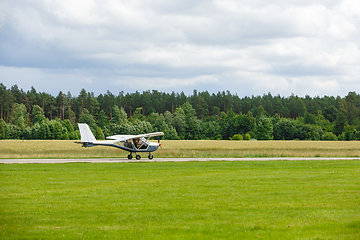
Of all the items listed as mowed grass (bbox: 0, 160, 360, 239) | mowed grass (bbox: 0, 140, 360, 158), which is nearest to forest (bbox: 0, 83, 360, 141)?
mowed grass (bbox: 0, 140, 360, 158)

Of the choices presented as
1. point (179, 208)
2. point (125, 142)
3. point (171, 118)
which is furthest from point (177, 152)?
point (171, 118)

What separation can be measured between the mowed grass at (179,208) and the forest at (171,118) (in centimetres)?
8475

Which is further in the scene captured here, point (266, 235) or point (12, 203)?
Result: point (12, 203)

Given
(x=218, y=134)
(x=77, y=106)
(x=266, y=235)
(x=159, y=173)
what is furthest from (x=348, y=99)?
(x=266, y=235)

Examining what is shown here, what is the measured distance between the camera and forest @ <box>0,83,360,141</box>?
103525 millimetres

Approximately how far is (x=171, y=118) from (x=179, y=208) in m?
111

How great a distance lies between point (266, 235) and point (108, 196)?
6.82 m

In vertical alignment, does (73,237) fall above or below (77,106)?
below

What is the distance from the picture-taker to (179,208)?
36.8 ft

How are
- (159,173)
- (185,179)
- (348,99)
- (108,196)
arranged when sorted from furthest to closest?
(348,99) → (159,173) → (185,179) → (108,196)

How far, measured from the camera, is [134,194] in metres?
13.7

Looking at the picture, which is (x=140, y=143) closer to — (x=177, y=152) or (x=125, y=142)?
(x=125, y=142)

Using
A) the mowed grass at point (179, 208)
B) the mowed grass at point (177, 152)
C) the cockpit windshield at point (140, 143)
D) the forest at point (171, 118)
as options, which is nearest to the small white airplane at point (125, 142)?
the cockpit windshield at point (140, 143)

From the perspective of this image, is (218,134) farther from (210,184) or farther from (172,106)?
(210,184)
